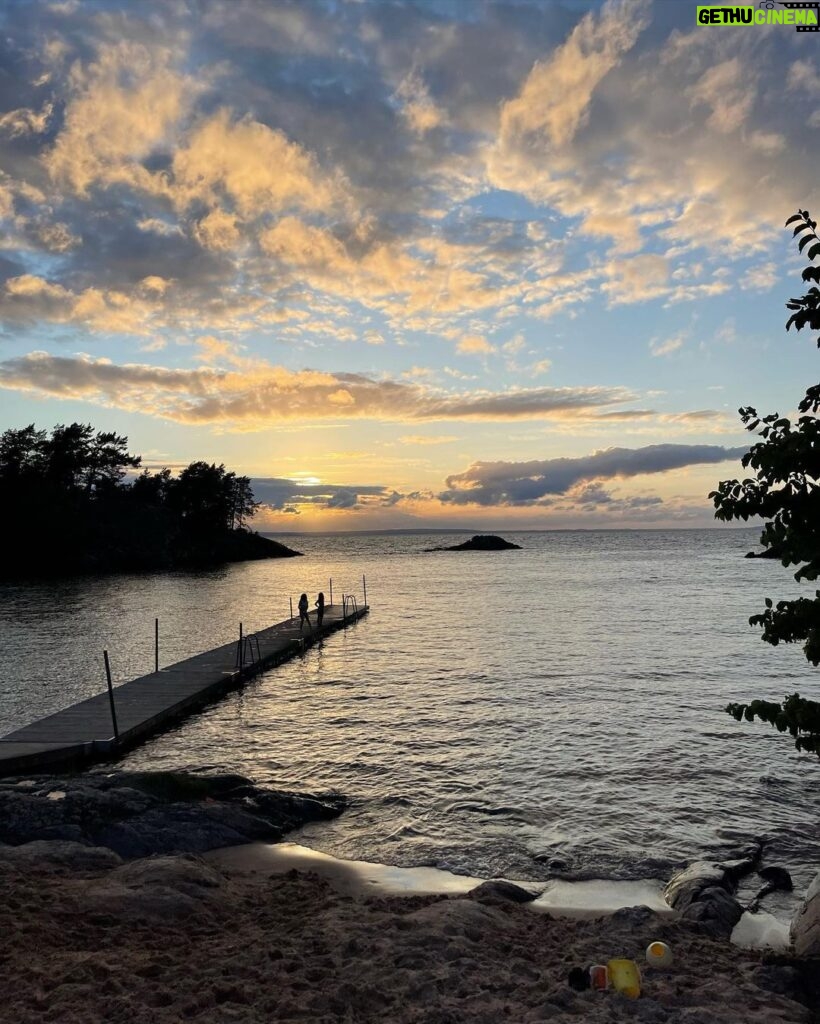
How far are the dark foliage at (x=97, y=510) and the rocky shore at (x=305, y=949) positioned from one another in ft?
309

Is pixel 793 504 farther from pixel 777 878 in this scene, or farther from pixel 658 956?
pixel 777 878

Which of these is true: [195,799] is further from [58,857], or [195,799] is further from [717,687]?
[717,687]

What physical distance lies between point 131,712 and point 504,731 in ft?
37.0

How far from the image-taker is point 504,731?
21188 mm

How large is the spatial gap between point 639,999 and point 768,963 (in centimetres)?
219

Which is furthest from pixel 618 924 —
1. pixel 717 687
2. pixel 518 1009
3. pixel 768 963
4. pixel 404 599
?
pixel 404 599

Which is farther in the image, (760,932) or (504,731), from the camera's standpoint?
(504,731)

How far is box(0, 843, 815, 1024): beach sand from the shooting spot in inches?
267

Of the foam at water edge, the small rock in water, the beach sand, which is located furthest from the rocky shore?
the small rock in water

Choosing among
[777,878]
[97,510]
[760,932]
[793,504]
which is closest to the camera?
[793,504]

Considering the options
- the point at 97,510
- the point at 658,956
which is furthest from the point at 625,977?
the point at 97,510

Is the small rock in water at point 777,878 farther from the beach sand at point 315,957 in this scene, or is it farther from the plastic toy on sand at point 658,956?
the plastic toy on sand at point 658,956

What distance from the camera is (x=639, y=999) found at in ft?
23.0

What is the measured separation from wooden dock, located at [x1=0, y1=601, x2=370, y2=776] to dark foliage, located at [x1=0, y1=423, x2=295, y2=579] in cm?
7444
